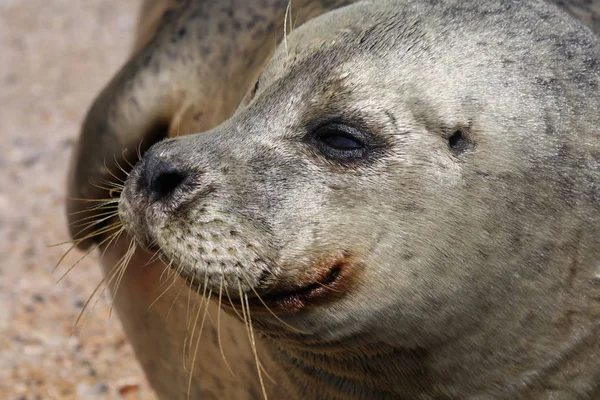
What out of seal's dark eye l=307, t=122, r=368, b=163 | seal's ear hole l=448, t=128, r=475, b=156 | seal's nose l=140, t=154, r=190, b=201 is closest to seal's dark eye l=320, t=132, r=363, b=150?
seal's dark eye l=307, t=122, r=368, b=163

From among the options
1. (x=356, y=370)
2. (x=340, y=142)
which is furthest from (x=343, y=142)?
(x=356, y=370)

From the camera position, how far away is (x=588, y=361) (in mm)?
2586

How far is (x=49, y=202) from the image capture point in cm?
612

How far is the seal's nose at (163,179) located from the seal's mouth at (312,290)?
299mm

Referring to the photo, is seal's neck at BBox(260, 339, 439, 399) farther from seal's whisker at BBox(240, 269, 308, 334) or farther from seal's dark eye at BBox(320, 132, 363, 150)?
seal's dark eye at BBox(320, 132, 363, 150)

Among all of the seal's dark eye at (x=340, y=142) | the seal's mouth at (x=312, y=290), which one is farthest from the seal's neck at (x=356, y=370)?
the seal's dark eye at (x=340, y=142)

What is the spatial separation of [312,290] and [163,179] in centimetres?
43

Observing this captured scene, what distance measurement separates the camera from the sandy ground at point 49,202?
4480mm

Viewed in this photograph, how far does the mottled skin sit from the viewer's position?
2396 millimetres

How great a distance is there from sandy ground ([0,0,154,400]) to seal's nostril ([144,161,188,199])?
6.79 feet

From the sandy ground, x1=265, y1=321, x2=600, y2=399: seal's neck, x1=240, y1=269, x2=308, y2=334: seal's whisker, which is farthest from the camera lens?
the sandy ground

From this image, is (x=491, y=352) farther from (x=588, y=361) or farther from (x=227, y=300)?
(x=227, y=300)

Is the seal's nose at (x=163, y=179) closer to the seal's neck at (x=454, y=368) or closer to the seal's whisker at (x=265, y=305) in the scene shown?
the seal's whisker at (x=265, y=305)

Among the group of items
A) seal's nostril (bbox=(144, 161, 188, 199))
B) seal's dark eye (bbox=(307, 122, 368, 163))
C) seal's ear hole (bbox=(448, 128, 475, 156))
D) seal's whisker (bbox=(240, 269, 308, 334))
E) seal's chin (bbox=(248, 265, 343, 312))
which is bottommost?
seal's whisker (bbox=(240, 269, 308, 334))
